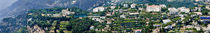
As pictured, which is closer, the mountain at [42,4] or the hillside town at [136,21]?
the hillside town at [136,21]

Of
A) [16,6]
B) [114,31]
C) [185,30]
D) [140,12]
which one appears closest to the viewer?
[185,30]

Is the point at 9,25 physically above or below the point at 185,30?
below

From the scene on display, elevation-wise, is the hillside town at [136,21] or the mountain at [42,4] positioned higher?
the hillside town at [136,21]

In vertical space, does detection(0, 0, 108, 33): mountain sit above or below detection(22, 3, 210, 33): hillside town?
below

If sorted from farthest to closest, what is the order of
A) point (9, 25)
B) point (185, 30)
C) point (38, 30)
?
point (9, 25), point (38, 30), point (185, 30)

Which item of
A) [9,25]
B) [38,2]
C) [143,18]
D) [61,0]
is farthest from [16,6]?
[143,18]

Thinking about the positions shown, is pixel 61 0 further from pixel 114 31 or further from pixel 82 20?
pixel 114 31

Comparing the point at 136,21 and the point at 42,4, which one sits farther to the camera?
the point at 42,4

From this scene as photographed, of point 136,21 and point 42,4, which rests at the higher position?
point 136,21

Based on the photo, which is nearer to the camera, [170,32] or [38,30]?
[170,32]

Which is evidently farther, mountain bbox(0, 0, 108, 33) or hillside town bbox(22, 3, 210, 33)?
mountain bbox(0, 0, 108, 33)

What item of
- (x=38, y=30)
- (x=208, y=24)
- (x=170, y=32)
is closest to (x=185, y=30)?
(x=170, y=32)
